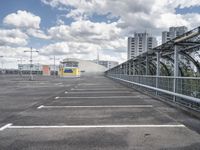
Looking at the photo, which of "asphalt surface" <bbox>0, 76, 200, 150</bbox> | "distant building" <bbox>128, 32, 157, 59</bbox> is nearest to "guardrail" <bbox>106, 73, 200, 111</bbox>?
"asphalt surface" <bbox>0, 76, 200, 150</bbox>

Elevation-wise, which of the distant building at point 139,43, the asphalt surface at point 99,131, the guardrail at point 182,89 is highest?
the distant building at point 139,43

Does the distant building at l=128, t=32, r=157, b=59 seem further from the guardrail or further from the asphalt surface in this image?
the asphalt surface

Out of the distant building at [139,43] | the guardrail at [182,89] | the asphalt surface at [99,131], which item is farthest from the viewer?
the distant building at [139,43]

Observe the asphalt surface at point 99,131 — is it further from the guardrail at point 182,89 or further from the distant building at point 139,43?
the distant building at point 139,43

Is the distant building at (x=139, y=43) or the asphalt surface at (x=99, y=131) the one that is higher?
the distant building at (x=139, y=43)

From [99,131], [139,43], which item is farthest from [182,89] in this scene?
[139,43]

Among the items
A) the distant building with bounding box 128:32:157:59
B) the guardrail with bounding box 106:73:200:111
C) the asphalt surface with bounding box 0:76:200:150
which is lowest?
the asphalt surface with bounding box 0:76:200:150

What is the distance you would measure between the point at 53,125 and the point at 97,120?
1.35 meters

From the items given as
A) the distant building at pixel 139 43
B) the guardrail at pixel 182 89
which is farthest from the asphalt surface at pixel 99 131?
the distant building at pixel 139 43

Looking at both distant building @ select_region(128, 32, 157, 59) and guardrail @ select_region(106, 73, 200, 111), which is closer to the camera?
guardrail @ select_region(106, 73, 200, 111)

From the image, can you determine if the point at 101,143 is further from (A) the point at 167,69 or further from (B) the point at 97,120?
(A) the point at 167,69

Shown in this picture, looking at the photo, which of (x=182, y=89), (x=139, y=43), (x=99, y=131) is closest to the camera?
(x=99, y=131)

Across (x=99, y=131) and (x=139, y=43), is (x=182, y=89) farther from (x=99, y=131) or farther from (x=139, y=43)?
(x=139, y=43)

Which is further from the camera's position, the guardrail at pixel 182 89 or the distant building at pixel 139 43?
the distant building at pixel 139 43
